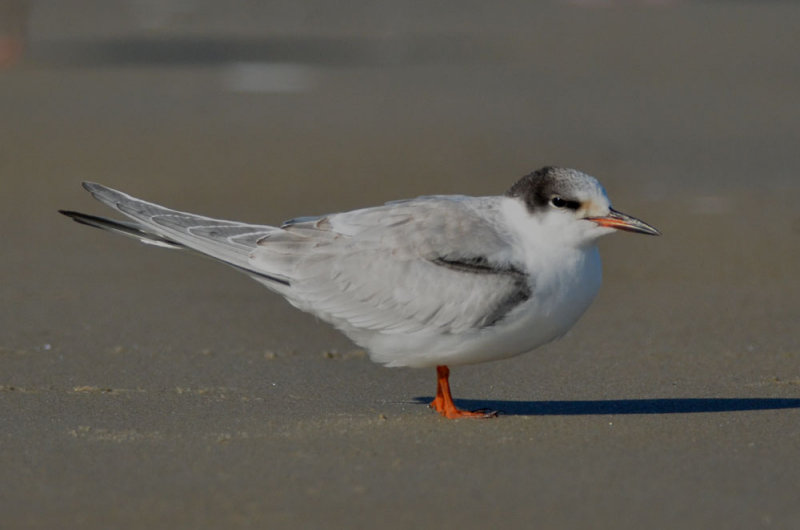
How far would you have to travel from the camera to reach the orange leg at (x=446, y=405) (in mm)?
4520

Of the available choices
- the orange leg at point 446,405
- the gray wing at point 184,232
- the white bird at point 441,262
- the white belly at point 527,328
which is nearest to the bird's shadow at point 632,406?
the orange leg at point 446,405

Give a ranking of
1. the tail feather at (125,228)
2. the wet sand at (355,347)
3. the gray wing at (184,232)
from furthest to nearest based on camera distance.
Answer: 1. the gray wing at (184,232)
2. the tail feather at (125,228)
3. the wet sand at (355,347)

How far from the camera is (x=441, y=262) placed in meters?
4.39

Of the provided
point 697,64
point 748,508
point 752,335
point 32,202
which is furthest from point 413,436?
point 697,64

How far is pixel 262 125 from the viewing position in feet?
36.0

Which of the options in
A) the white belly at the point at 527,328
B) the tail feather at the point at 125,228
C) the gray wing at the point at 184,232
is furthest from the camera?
the gray wing at the point at 184,232

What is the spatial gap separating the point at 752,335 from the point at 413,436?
229 centimetres

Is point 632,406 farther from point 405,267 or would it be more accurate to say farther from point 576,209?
point 405,267

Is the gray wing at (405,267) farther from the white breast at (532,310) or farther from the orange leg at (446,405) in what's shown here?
the orange leg at (446,405)

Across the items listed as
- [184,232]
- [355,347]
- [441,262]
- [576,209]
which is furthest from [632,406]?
[184,232]

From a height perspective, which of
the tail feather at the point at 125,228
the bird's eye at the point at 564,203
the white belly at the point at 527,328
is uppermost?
the bird's eye at the point at 564,203

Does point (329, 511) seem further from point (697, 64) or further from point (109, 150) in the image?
point (697, 64)

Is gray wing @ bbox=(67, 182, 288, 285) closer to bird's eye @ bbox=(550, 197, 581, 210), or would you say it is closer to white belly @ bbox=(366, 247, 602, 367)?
white belly @ bbox=(366, 247, 602, 367)

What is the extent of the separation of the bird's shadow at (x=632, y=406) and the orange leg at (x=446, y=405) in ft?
0.42
